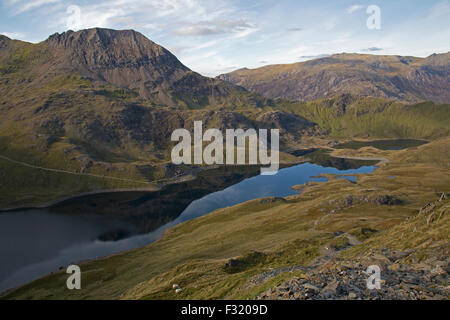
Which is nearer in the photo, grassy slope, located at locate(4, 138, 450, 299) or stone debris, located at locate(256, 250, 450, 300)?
stone debris, located at locate(256, 250, 450, 300)

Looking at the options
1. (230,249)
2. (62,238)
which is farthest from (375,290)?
(62,238)

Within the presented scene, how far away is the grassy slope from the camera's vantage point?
214 feet

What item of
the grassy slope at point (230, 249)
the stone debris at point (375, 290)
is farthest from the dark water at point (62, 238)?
the stone debris at point (375, 290)

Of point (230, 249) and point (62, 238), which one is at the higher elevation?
point (230, 249)

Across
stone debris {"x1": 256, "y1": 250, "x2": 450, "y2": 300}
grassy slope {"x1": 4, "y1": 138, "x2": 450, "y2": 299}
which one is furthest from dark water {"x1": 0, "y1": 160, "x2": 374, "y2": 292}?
stone debris {"x1": 256, "y1": 250, "x2": 450, "y2": 300}

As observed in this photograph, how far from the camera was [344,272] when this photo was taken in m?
36.2

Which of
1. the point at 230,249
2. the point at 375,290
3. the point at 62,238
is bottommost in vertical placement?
the point at 62,238

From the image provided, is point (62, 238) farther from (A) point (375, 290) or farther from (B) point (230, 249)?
(A) point (375, 290)

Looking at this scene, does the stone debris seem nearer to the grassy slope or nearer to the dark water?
the grassy slope

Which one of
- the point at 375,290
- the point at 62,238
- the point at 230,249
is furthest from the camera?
the point at 62,238

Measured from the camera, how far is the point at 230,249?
10512cm

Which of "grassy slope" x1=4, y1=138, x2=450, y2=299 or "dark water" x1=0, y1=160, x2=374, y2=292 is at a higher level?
"grassy slope" x1=4, y1=138, x2=450, y2=299

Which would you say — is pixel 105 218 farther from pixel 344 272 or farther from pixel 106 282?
pixel 344 272

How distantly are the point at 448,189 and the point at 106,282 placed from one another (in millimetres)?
190909
